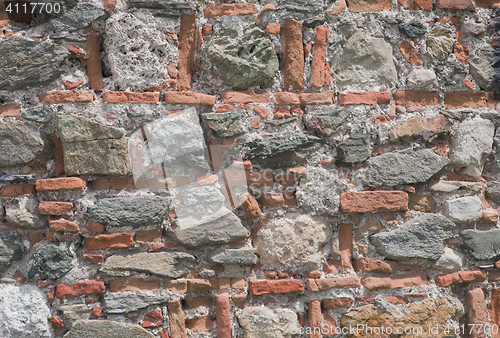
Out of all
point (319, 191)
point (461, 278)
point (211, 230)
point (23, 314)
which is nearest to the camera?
point (23, 314)

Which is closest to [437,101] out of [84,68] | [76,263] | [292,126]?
[292,126]

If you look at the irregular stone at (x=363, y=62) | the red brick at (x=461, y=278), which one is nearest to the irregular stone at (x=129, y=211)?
the irregular stone at (x=363, y=62)

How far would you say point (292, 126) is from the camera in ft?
6.00

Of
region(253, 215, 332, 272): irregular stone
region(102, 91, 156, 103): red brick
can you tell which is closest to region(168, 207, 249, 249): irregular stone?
region(253, 215, 332, 272): irregular stone

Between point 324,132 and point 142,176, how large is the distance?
0.91m

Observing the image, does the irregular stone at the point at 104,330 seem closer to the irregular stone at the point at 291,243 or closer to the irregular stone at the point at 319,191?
the irregular stone at the point at 291,243

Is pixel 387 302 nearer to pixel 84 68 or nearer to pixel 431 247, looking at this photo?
pixel 431 247

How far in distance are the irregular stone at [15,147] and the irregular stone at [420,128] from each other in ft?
5.70

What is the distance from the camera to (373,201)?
1861mm

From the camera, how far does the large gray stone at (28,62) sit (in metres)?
1.64

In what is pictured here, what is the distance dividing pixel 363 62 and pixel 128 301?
1.64 meters

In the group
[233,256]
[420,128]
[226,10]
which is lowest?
[233,256]

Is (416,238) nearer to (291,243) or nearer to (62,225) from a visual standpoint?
(291,243)

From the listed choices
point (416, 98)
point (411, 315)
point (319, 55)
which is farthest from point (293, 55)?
point (411, 315)
